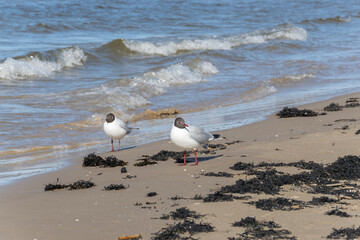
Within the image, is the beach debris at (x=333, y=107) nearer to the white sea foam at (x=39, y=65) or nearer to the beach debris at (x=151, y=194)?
the beach debris at (x=151, y=194)

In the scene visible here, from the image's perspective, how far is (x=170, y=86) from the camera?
1441cm

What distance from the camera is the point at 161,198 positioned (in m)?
5.23

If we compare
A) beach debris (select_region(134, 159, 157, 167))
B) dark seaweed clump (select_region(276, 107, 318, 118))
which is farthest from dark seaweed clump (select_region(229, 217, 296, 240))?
dark seaweed clump (select_region(276, 107, 318, 118))

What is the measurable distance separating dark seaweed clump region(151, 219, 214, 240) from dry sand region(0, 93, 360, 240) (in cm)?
7

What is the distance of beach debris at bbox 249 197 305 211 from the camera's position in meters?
4.75

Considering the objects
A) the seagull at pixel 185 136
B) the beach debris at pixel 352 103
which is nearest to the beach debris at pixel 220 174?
the seagull at pixel 185 136

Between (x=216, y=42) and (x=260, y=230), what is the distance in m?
18.5

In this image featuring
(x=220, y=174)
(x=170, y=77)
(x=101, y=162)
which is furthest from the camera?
(x=170, y=77)

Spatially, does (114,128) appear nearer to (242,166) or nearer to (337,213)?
(242,166)

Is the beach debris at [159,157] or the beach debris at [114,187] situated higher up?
the beach debris at [159,157]

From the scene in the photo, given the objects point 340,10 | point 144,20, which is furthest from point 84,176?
point 340,10

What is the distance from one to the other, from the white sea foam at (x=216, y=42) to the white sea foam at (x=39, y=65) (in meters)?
3.10

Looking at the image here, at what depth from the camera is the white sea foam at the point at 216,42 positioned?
20.7 m

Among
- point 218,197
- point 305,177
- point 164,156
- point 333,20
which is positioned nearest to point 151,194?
point 218,197
